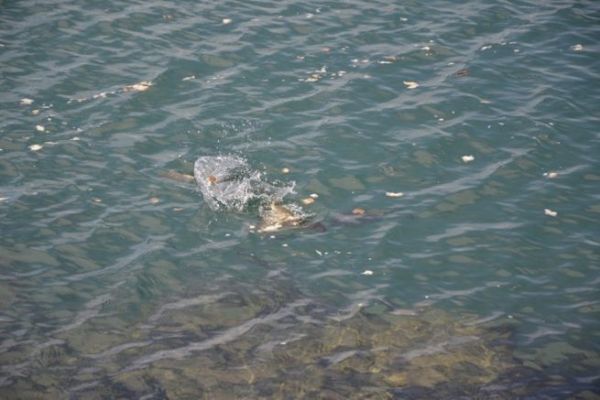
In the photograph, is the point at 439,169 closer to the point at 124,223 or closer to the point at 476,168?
the point at 476,168

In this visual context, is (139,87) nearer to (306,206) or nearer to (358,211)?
(306,206)

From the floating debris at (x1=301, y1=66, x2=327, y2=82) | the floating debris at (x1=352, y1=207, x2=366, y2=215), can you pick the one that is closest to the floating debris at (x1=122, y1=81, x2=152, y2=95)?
the floating debris at (x1=301, y1=66, x2=327, y2=82)

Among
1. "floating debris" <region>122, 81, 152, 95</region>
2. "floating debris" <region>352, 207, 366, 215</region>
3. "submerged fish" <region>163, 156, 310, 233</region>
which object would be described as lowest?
"floating debris" <region>352, 207, 366, 215</region>

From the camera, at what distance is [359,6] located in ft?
65.3

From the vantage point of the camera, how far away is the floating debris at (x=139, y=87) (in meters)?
16.1

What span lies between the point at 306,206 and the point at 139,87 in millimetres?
5567

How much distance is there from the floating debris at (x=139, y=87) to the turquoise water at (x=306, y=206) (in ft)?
0.15

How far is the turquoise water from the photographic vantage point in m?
10.3

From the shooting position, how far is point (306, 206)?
519 inches

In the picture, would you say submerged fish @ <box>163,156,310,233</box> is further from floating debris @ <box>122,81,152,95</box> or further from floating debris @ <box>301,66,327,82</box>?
floating debris @ <box>301,66,327,82</box>

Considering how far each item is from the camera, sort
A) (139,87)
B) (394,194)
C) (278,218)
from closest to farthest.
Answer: (278,218) → (394,194) → (139,87)

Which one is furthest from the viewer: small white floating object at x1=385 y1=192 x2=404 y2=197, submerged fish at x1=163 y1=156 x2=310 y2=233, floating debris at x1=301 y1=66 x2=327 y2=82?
floating debris at x1=301 y1=66 x2=327 y2=82

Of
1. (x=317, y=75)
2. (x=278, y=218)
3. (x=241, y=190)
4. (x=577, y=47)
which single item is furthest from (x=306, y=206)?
(x=577, y=47)

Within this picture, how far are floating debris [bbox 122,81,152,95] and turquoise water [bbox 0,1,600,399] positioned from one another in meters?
0.04
